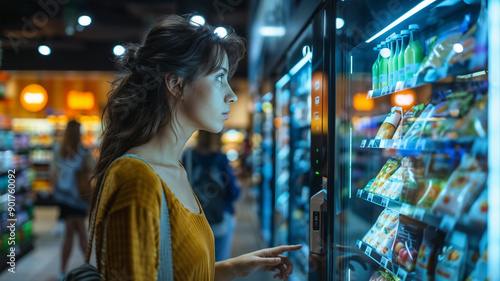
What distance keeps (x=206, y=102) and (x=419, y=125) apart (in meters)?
0.79

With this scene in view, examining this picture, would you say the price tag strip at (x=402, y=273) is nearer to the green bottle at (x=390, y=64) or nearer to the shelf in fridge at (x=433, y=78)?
the shelf in fridge at (x=433, y=78)

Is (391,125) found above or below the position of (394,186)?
above

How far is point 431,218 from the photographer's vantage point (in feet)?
4.75

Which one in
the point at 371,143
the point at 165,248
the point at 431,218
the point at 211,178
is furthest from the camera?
the point at 211,178

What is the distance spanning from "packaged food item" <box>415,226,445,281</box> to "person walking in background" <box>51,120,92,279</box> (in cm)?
384

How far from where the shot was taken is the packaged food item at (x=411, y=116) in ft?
Answer: 5.41

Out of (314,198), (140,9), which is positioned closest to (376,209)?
(314,198)

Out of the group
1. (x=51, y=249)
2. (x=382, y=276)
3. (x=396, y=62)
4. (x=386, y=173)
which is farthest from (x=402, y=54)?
(x=51, y=249)

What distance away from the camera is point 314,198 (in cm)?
187

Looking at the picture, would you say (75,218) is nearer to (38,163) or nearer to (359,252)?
(359,252)

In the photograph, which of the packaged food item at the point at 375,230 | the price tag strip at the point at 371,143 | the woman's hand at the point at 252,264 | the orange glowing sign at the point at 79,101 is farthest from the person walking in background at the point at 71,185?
the orange glowing sign at the point at 79,101

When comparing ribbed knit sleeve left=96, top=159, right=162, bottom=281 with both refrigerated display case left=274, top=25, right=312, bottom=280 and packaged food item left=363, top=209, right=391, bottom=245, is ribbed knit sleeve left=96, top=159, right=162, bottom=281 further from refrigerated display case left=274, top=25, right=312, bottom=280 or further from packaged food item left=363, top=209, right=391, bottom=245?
refrigerated display case left=274, top=25, right=312, bottom=280

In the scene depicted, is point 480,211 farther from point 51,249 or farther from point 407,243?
point 51,249

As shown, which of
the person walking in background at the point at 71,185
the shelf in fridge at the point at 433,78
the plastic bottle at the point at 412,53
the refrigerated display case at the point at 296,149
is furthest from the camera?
the person walking in background at the point at 71,185
